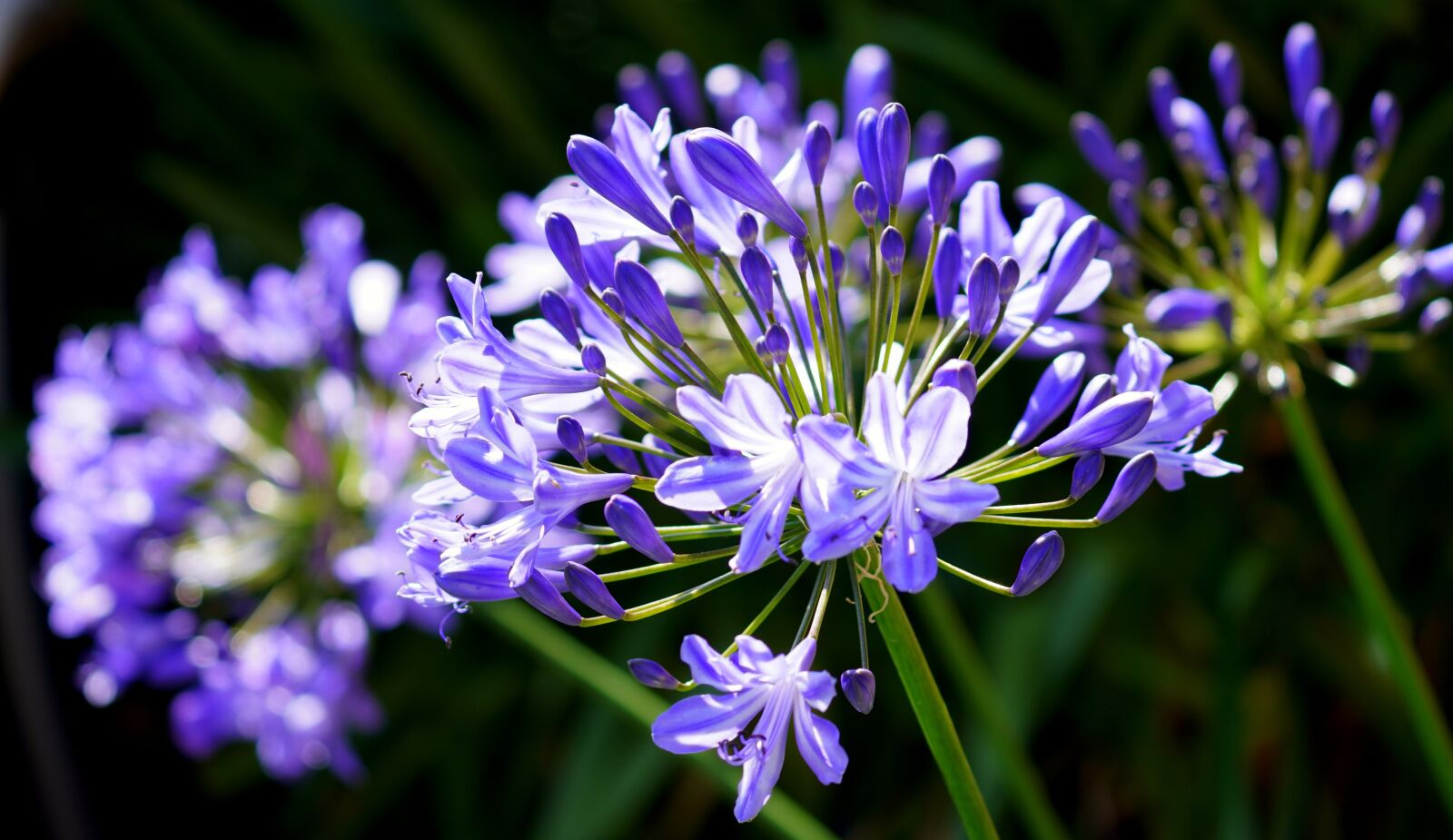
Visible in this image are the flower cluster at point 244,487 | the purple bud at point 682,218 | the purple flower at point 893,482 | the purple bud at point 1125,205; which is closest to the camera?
the purple flower at point 893,482

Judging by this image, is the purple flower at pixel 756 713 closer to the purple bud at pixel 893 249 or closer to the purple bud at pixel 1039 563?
the purple bud at pixel 1039 563

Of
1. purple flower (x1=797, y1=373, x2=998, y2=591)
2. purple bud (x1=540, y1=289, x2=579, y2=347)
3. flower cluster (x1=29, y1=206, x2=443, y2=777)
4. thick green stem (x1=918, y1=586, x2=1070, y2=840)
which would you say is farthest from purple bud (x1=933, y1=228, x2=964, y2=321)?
flower cluster (x1=29, y1=206, x2=443, y2=777)

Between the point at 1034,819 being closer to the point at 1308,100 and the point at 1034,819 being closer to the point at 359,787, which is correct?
the point at 1308,100

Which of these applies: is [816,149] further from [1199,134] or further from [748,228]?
[1199,134]

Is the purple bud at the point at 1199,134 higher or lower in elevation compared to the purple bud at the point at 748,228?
higher

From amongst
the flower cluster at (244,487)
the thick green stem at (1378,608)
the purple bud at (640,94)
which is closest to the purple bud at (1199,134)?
the thick green stem at (1378,608)

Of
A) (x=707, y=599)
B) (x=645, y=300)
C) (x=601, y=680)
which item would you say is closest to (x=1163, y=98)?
(x=645, y=300)
